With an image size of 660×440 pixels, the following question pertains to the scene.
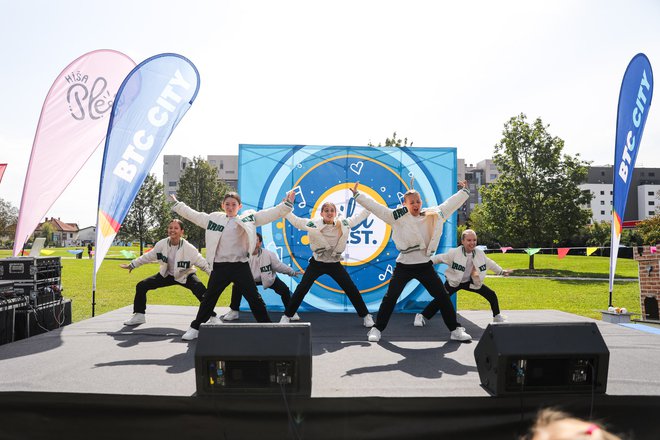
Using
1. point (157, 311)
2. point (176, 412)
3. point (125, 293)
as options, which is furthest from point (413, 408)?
point (125, 293)

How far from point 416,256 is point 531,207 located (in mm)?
19745

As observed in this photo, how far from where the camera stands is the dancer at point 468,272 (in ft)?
18.7

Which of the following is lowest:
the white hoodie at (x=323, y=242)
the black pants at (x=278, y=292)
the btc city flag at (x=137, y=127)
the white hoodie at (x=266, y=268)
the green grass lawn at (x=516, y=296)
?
the green grass lawn at (x=516, y=296)

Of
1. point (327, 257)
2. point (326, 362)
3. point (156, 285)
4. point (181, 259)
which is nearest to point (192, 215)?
point (181, 259)

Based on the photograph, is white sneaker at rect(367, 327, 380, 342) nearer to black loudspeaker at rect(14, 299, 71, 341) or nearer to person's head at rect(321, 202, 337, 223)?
person's head at rect(321, 202, 337, 223)

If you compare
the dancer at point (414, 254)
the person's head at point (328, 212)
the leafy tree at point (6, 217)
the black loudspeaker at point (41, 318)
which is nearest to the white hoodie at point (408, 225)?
the dancer at point (414, 254)

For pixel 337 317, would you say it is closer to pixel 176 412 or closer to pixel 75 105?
pixel 176 412

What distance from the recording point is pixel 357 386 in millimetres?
3117

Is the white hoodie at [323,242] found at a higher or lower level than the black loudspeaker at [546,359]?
higher

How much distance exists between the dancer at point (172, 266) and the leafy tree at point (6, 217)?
62.0m

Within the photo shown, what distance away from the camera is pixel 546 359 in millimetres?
2912

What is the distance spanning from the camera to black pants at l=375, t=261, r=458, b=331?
4766 mm

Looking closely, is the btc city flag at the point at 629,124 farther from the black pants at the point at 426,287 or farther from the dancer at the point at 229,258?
the dancer at the point at 229,258

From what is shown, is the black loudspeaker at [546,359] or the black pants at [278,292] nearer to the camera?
the black loudspeaker at [546,359]
